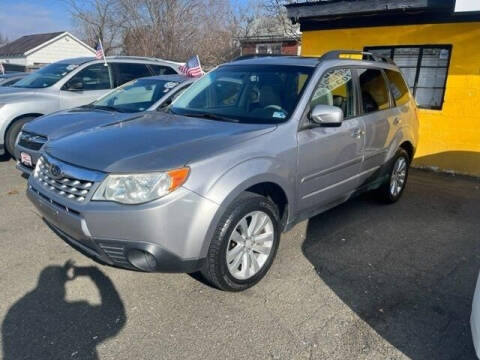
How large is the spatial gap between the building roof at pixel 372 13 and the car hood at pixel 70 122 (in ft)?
14.6

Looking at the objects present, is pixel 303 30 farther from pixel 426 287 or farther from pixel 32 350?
pixel 32 350

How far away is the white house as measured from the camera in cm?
4008

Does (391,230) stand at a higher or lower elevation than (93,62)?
lower

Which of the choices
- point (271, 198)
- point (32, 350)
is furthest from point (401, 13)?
point (32, 350)

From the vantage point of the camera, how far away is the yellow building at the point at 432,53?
21.5 ft

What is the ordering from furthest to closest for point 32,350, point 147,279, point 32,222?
1. point 32,222
2. point 147,279
3. point 32,350

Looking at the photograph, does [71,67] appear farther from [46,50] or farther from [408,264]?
[46,50]

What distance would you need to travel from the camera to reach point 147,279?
10.5 ft

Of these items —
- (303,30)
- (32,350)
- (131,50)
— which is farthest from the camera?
(131,50)

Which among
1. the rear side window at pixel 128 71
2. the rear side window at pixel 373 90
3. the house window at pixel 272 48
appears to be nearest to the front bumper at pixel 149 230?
the rear side window at pixel 373 90

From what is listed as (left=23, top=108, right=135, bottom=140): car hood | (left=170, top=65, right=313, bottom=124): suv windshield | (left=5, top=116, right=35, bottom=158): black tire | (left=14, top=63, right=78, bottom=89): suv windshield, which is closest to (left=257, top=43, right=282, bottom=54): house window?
(left=14, top=63, right=78, bottom=89): suv windshield

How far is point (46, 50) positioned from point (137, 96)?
136 feet

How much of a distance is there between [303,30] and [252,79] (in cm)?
523

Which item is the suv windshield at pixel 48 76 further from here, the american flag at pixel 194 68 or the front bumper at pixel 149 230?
the front bumper at pixel 149 230
